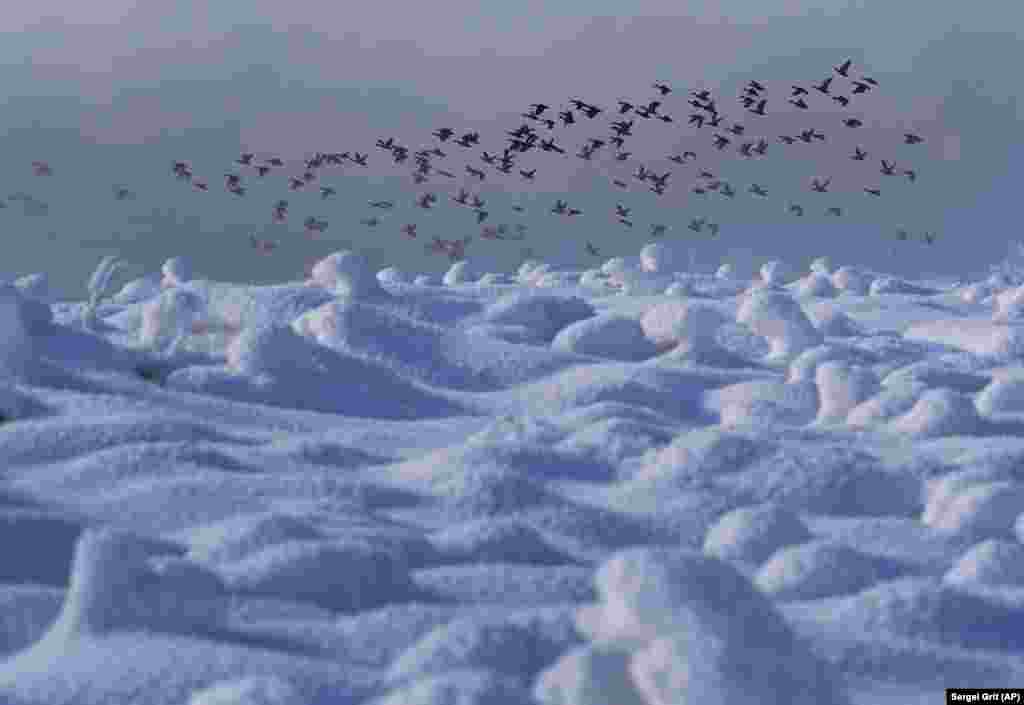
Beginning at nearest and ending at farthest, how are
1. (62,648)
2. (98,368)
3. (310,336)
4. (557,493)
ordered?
(62,648), (557,493), (98,368), (310,336)

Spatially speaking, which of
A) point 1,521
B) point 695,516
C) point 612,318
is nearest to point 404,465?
point 695,516

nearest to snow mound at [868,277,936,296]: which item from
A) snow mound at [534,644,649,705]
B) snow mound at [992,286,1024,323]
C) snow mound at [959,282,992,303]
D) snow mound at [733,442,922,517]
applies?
snow mound at [959,282,992,303]

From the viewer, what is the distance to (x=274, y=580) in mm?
3812

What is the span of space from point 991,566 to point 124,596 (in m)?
2.32

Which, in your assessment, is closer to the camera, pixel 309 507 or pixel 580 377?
pixel 309 507

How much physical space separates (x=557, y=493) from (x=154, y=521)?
1.35 m

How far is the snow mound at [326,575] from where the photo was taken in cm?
379

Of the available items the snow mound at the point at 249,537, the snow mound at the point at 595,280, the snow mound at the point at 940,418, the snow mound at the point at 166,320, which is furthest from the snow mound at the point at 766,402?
the snow mound at the point at 595,280

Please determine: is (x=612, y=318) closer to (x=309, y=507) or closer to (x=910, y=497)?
(x=910, y=497)

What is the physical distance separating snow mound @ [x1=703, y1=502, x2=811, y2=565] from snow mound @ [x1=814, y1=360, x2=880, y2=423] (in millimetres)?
2591

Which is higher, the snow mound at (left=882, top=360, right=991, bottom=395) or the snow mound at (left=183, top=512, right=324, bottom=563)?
the snow mound at (left=183, top=512, right=324, bottom=563)

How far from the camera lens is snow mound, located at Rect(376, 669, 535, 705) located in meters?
2.87

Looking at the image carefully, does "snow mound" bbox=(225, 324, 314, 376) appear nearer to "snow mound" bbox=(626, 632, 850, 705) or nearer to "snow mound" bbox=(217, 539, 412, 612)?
"snow mound" bbox=(217, 539, 412, 612)

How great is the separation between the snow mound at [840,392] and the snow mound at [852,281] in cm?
629
